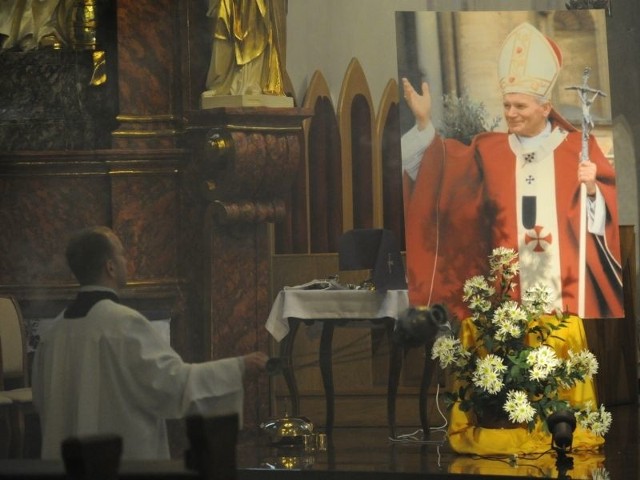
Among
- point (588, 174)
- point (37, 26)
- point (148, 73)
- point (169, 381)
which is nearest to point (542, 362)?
point (588, 174)

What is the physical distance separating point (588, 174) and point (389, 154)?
131 cm

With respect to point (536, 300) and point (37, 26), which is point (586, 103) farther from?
point (37, 26)

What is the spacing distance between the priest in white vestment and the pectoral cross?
6.14 ft

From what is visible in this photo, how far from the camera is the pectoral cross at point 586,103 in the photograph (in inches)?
254

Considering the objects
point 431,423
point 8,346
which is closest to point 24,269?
point 8,346

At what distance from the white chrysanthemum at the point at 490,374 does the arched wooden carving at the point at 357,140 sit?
1413mm

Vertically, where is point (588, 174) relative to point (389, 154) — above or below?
below

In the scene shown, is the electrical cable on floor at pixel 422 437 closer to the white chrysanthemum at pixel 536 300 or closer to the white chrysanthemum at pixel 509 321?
the white chrysanthemum at pixel 509 321

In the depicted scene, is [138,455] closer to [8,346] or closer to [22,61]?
[8,346]

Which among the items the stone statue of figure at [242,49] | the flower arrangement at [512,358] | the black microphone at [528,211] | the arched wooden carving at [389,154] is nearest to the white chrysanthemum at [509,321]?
Answer: the flower arrangement at [512,358]

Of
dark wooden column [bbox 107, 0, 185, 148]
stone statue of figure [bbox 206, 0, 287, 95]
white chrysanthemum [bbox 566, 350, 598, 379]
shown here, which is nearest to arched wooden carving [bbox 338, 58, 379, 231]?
stone statue of figure [bbox 206, 0, 287, 95]

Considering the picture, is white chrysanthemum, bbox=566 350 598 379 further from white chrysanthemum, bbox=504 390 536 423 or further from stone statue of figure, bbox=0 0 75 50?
stone statue of figure, bbox=0 0 75 50

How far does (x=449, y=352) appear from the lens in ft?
20.6

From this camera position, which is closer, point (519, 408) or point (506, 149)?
point (519, 408)
